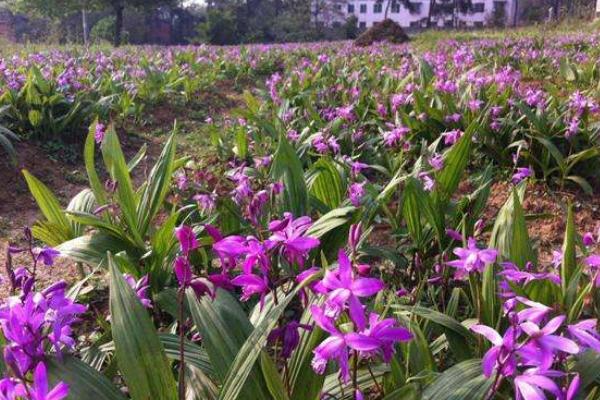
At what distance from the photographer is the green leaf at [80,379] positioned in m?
1.15

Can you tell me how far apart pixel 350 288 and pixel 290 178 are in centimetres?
157

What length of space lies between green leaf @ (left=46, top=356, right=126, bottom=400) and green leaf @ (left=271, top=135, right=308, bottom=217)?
4.27ft

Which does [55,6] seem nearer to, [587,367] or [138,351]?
[138,351]

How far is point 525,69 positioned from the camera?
784 cm

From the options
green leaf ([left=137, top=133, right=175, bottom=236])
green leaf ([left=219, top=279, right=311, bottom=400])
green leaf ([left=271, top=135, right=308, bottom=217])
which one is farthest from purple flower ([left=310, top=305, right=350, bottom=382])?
green leaf ([left=137, top=133, right=175, bottom=236])

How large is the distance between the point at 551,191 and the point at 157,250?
2687 mm

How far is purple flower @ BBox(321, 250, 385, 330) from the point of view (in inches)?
35.1

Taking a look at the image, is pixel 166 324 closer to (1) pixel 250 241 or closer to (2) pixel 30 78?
(1) pixel 250 241

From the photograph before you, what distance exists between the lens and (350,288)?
2.98 ft

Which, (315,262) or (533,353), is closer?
(533,353)

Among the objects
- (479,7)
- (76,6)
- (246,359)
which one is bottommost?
(246,359)

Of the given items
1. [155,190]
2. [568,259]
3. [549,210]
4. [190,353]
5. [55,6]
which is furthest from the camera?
[55,6]

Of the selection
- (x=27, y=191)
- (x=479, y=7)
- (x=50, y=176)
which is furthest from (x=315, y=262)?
(x=479, y=7)

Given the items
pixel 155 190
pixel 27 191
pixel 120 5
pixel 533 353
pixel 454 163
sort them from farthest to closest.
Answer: pixel 120 5 < pixel 27 191 < pixel 454 163 < pixel 155 190 < pixel 533 353
